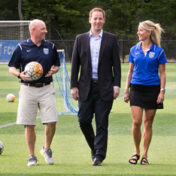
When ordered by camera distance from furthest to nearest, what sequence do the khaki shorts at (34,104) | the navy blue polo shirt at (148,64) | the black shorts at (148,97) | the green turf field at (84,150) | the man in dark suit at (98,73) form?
1. the black shorts at (148,97)
2. the navy blue polo shirt at (148,64)
3. the khaki shorts at (34,104)
4. the man in dark suit at (98,73)
5. the green turf field at (84,150)

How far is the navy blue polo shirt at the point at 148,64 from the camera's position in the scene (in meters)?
8.67

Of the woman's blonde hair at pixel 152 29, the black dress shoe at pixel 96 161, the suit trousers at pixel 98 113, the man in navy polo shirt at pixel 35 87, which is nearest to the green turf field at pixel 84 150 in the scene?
the black dress shoe at pixel 96 161

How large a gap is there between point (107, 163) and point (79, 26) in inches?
2201

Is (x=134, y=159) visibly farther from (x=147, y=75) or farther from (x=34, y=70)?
(x=34, y=70)

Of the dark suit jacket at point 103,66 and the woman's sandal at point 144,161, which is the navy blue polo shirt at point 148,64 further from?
the woman's sandal at point 144,161

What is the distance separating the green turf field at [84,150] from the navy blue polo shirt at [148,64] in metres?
1.15

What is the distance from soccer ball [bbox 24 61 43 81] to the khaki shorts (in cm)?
23

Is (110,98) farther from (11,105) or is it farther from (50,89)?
(11,105)

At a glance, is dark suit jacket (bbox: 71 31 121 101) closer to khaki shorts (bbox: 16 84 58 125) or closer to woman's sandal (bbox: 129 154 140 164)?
khaki shorts (bbox: 16 84 58 125)

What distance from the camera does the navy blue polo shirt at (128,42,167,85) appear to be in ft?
28.5

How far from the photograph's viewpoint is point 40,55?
8547 mm

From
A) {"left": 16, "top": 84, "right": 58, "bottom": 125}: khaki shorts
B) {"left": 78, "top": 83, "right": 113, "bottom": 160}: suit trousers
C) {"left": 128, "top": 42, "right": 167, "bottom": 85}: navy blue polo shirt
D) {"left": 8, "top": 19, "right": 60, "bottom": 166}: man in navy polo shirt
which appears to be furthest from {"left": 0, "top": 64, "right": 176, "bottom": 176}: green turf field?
{"left": 128, "top": 42, "right": 167, "bottom": 85}: navy blue polo shirt

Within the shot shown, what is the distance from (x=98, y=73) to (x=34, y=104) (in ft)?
3.18

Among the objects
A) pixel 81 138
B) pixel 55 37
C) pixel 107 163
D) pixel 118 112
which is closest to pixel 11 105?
pixel 118 112
